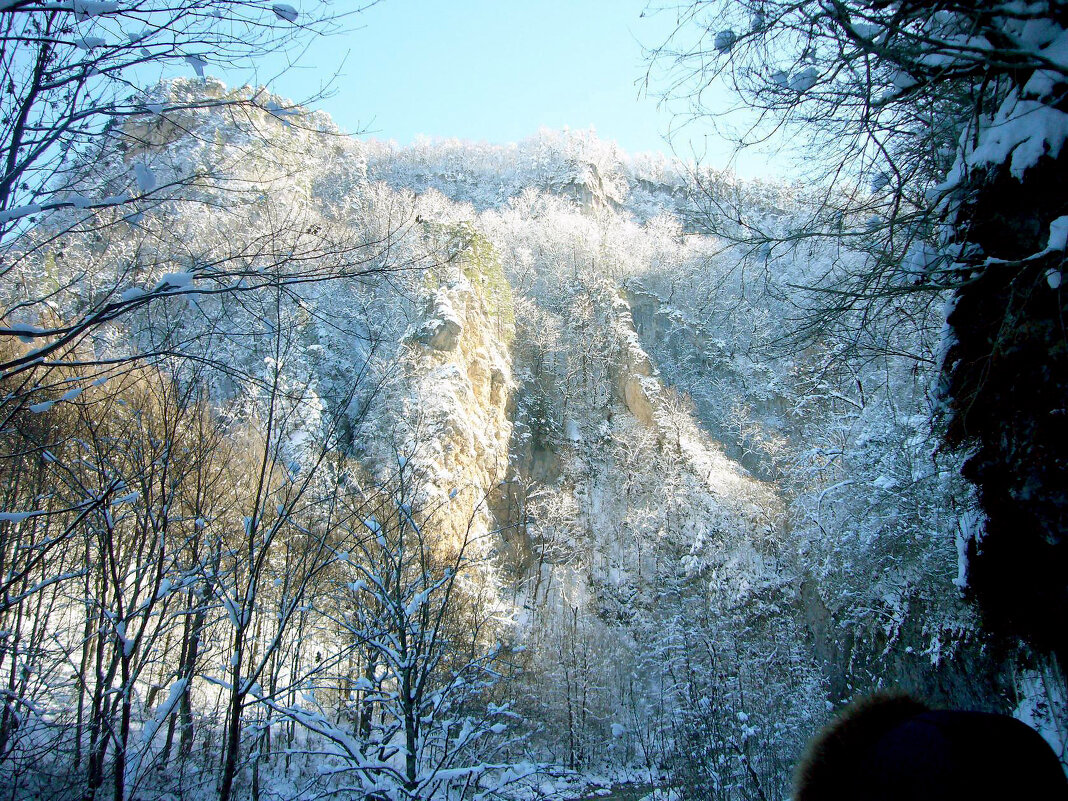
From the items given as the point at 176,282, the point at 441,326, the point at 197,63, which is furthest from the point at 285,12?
the point at 441,326

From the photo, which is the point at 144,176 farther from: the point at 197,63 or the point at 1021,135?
the point at 1021,135

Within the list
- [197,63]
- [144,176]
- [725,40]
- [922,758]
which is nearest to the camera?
[922,758]

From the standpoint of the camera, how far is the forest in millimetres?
2111

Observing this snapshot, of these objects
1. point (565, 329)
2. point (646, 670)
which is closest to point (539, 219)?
point (565, 329)

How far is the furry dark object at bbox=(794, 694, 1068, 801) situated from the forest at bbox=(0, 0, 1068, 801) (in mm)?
1526

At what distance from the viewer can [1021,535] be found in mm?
2244

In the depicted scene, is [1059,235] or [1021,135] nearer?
[1059,235]

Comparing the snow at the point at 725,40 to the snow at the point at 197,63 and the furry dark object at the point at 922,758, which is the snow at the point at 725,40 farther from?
the furry dark object at the point at 922,758

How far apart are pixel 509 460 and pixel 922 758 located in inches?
1035

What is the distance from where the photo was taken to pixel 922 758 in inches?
39.2

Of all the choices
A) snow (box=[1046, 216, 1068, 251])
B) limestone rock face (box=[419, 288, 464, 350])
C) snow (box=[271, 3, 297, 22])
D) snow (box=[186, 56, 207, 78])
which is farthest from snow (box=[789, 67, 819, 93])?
limestone rock face (box=[419, 288, 464, 350])

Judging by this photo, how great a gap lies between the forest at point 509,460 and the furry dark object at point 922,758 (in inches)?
60.1

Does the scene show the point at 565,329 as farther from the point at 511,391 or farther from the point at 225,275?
the point at 225,275

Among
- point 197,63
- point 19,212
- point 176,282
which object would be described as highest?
point 197,63
